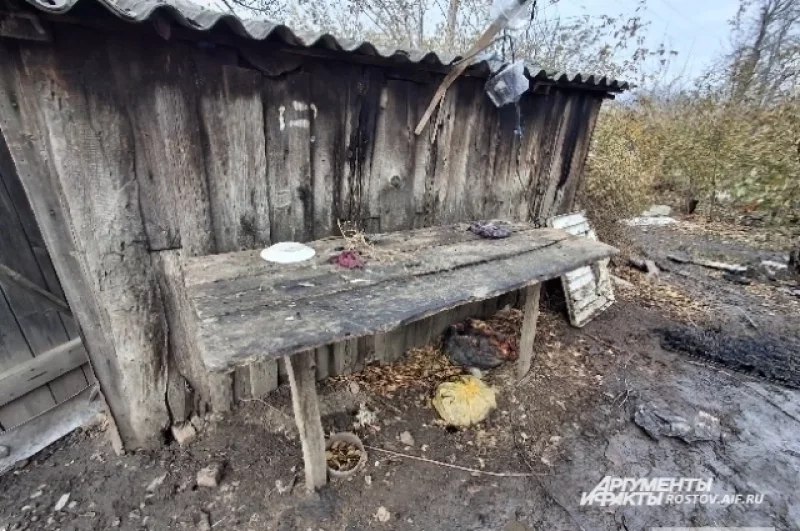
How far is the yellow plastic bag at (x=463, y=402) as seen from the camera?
2.79 m

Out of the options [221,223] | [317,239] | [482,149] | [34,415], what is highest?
[482,149]

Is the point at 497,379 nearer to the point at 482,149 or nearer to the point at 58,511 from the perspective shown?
the point at 482,149

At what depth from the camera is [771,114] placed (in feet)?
19.1

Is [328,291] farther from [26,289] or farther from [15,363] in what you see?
[15,363]

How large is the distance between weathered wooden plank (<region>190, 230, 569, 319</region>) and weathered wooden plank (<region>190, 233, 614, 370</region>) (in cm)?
5

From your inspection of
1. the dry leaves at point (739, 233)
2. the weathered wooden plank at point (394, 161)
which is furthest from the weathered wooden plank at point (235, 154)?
the dry leaves at point (739, 233)

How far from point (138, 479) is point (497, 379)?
2.66m

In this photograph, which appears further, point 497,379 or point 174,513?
point 497,379

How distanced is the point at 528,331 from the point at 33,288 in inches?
140

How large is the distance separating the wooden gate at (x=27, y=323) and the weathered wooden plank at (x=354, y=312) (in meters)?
1.44

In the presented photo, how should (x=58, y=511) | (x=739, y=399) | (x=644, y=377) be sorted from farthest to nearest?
(x=644, y=377)
(x=739, y=399)
(x=58, y=511)

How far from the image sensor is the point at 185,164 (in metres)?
2.05

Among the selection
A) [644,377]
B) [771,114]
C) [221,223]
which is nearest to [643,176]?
[771,114]

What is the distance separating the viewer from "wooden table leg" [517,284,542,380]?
299 centimetres
